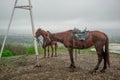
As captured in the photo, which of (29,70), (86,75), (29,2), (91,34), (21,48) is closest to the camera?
(86,75)

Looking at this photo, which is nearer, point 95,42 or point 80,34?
point 95,42

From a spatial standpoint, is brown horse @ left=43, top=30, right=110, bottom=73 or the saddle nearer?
brown horse @ left=43, top=30, right=110, bottom=73

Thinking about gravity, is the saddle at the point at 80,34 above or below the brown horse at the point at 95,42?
above

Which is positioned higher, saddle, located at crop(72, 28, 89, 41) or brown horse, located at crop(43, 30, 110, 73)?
saddle, located at crop(72, 28, 89, 41)

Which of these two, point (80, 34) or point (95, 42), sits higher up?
point (80, 34)

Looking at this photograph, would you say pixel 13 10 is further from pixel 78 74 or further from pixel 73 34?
pixel 78 74

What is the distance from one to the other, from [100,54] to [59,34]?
7.83ft

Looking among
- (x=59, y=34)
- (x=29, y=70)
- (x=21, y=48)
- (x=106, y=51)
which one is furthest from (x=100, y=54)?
(x=21, y=48)

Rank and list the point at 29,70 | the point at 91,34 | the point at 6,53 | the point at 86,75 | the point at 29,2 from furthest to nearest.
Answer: the point at 6,53 < the point at 29,2 < the point at 29,70 < the point at 91,34 < the point at 86,75

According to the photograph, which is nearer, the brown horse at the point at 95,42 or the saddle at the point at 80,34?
the brown horse at the point at 95,42

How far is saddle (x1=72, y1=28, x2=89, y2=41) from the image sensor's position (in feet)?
32.5

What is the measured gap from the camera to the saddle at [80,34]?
9898 mm

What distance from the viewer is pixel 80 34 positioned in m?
10.1

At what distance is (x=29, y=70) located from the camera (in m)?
10.7
